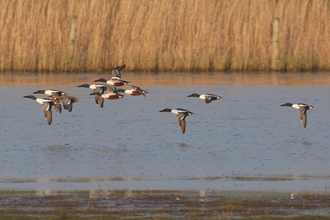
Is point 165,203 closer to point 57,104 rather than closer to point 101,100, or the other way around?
point 57,104

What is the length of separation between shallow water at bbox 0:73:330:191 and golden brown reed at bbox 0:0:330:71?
748mm

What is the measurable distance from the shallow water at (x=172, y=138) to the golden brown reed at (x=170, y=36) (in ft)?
2.45

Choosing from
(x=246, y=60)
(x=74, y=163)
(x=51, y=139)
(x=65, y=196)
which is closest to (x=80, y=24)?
(x=246, y=60)

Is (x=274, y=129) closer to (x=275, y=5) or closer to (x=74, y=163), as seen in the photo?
(x=74, y=163)

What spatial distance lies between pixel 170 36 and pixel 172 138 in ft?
33.9

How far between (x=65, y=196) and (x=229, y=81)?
14.6m

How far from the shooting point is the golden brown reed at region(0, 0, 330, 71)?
2680 centimetres

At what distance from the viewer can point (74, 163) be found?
14.2 metres

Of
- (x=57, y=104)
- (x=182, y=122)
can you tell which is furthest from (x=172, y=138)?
(x=57, y=104)

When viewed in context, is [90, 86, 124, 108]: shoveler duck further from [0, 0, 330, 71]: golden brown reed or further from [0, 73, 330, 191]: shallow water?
[0, 0, 330, 71]: golden brown reed

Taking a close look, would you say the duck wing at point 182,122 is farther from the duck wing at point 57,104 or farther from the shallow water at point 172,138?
the duck wing at point 57,104

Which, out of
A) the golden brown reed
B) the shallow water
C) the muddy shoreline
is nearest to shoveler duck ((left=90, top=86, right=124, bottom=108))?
the shallow water

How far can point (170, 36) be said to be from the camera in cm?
2689

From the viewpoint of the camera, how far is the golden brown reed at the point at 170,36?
2680 centimetres
